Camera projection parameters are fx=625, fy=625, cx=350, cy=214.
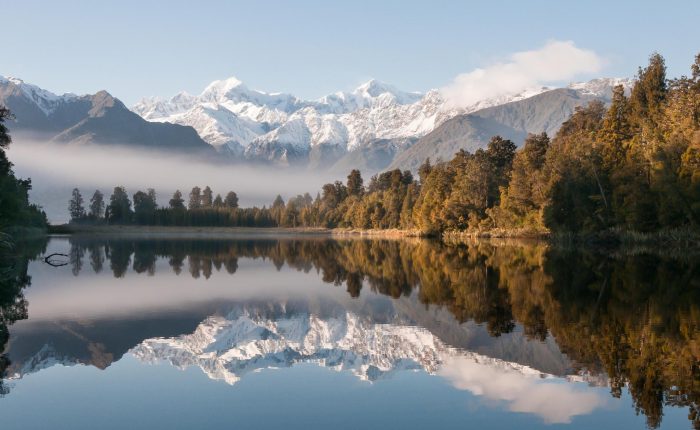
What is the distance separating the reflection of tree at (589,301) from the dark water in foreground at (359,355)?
115 millimetres

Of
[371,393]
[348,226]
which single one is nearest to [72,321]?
[371,393]

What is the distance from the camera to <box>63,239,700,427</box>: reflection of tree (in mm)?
16312

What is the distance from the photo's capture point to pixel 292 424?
13281 mm

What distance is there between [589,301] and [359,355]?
46.2 feet

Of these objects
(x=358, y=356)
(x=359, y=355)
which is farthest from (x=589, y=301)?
(x=358, y=356)

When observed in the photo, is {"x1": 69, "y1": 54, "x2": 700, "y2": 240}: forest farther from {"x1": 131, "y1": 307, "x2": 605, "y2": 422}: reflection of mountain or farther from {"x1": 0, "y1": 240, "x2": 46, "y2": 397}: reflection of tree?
{"x1": 0, "y1": 240, "x2": 46, "y2": 397}: reflection of tree

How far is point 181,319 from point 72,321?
441cm

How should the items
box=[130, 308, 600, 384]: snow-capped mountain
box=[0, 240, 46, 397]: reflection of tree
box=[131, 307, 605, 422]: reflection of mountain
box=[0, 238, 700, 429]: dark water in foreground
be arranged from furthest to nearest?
box=[0, 240, 46, 397]: reflection of tree, box=[130, 308, 600, 384]: snow-capped mountain, box=[131, 307, 605, 422]: reflection of mountain, box=[0, 238, 700, 429]: dark water in foreground

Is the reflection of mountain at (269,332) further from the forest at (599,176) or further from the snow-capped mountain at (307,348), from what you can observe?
the forest at (599,176)

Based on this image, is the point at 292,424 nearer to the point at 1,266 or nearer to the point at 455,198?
the point at 1,266

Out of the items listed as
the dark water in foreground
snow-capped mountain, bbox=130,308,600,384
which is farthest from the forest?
snow-capped mountain, bbox=130,308,600,384

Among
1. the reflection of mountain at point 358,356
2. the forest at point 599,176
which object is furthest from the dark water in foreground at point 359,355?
the forest at point 599,176

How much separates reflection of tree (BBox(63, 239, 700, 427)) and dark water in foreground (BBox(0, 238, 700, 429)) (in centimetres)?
11

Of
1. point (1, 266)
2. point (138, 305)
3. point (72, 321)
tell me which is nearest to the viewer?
point (72, 321)
